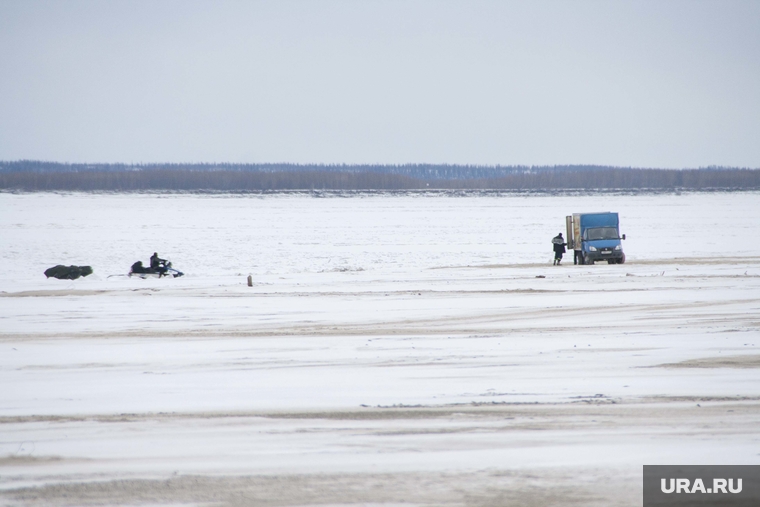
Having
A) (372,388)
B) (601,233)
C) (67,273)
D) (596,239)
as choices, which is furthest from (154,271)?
(372,388)

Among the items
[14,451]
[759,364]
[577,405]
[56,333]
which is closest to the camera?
[14,451]

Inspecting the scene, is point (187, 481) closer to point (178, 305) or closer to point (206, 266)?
point (178, 305)

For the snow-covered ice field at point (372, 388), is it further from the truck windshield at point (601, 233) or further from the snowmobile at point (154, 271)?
the truck windshield at point (601, 233)

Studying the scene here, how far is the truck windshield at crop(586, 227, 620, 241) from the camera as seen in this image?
3378 centimetres

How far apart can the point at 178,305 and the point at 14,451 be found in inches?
487

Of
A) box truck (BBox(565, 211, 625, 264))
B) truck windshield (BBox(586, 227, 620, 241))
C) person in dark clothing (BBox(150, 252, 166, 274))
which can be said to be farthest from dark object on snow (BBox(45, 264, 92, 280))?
truck windshield (BBox(586, 227, 620, 241))

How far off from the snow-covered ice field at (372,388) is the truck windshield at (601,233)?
835cm

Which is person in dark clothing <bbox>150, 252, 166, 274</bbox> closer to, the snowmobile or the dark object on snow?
the snowmobile

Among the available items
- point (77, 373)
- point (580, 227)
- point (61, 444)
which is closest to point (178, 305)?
point (77, 373)

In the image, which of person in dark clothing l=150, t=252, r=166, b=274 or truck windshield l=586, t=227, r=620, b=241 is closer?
person in dark clothing l=150, t=252, r=166, b=274

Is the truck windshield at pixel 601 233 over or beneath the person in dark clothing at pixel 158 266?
over

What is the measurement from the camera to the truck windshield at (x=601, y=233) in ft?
111

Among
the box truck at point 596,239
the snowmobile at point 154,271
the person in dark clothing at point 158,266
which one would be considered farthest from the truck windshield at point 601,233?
the person in dark clothing at point 158,266

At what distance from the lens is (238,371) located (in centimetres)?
1111
